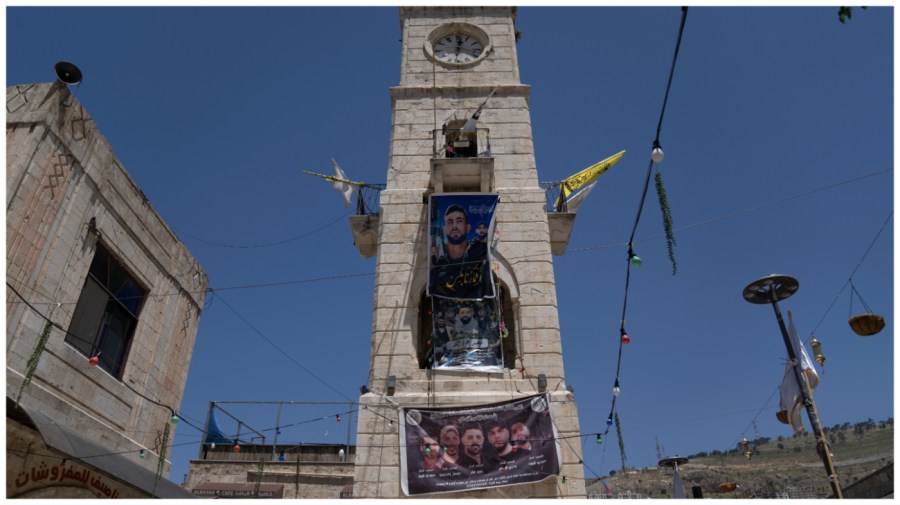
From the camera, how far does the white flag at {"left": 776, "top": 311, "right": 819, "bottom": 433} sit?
39.2ft

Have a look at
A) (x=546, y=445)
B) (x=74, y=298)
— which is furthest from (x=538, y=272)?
(x=74, y=298)

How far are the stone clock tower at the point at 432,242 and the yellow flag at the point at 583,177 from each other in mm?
1037

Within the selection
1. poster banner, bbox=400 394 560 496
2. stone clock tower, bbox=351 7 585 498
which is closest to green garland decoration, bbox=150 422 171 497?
stone clock tower, bbox=351 7 585 498

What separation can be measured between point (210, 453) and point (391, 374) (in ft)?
49.6

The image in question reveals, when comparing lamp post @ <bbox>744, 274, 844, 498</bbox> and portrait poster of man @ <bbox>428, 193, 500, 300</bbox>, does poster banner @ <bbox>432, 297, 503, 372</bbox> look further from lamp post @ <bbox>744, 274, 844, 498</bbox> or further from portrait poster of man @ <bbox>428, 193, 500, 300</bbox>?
lamp post @ <bbox>744, 274, 844, 498</bbox>

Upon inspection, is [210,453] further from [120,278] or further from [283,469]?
[120,278]

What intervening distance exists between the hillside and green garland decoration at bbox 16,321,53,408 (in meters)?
45.7

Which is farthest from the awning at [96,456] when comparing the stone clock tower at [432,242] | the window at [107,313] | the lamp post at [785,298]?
the lamp post at [785,298]

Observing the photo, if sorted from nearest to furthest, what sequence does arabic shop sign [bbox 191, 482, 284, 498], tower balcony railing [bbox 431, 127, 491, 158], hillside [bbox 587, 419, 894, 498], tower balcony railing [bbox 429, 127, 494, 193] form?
1. tower balcony railing [bbox 429, 127, 494, 193]
2. tower balcony railing [bbox 431, 127, 491, 158]
3. arabic shop sign [bbox 191, 482, 284, 498]
4. hillside [bbox 587, 419, 894, 498]

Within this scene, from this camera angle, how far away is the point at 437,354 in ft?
45.2

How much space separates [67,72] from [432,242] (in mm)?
8865

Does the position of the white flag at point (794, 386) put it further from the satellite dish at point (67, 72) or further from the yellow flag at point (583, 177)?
the satellite dish at point (67, 72)

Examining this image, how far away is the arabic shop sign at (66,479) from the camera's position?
1157cm

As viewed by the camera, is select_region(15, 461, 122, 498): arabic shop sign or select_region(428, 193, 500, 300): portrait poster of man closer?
select_region(15, 461, 122, 498): arabic shop sign
